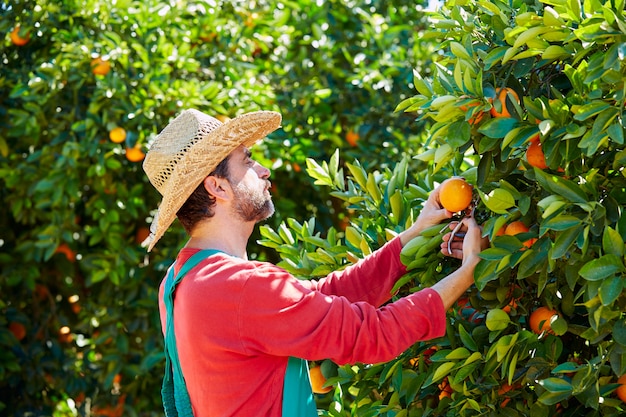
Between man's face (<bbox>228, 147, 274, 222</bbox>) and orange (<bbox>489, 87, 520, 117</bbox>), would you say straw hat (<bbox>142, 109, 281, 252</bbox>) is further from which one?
orange (<bbox>489, 87, 520, 117</bbox>)

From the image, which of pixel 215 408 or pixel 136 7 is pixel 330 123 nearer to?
pixel 136 7

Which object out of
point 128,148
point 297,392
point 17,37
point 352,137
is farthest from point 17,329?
point 297,392

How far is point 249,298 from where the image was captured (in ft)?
6.16

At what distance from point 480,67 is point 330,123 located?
7.73ft

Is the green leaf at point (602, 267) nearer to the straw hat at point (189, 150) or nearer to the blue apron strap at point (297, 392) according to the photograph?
the blue apron strap at point (297, 392)

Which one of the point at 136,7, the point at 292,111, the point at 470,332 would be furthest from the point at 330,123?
the point at 470,332

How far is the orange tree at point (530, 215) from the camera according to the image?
1.59 m

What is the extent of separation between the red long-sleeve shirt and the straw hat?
0.15 metres

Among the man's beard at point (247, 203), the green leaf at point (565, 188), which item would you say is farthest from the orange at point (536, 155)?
the man's beard at point (247, 203)

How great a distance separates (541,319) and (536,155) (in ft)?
1.07

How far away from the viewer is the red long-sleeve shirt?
6.05 ft

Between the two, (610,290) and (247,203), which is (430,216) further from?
(610,290)

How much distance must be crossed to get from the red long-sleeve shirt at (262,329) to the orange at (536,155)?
31cm

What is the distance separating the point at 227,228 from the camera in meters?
2.11
